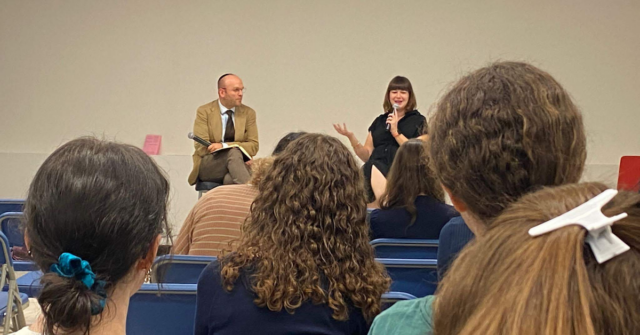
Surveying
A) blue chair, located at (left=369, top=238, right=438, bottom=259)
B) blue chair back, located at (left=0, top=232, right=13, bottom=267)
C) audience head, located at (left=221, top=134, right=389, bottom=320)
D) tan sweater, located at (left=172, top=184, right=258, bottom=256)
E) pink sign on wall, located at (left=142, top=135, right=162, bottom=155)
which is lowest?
pink sign on wall, located at (left=142, top=135, right=162, bottom=155)

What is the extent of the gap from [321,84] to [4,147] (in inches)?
143

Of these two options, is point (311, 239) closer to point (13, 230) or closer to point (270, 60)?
point (13, 230)

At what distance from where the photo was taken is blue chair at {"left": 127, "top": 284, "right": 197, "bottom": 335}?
1862mm

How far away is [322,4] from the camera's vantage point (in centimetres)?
707

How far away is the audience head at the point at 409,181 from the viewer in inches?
106

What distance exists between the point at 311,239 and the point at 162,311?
586 mm

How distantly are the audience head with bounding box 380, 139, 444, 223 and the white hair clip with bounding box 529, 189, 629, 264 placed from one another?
82.8 inches

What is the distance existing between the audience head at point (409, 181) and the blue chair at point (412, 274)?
0.47 metres

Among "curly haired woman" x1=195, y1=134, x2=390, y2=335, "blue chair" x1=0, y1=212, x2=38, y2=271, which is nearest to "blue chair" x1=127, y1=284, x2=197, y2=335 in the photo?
"curly haired woman" x1=195, y1=134, x2=390, y2=335

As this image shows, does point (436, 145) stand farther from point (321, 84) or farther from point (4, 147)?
point (4, 147)

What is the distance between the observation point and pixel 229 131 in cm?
553

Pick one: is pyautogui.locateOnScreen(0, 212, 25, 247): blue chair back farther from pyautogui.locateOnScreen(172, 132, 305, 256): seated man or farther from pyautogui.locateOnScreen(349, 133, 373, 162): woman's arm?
pyautogui.locateOnScreen(349, 133, 373, 162): woman's arm


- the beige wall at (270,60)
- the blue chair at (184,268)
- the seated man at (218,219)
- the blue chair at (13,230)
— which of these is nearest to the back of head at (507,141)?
the blue chair at (184,268)

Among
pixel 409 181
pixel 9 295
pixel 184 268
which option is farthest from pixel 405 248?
pixel 9 295
